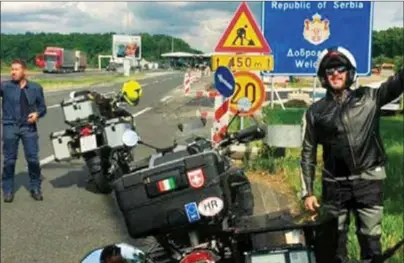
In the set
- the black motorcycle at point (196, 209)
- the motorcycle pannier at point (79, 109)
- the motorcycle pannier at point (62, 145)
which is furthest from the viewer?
the motorcycle pannier at point (79, 109)

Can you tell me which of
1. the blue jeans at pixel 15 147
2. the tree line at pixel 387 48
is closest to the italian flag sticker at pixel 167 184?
the blue jeans at pixel 15 147

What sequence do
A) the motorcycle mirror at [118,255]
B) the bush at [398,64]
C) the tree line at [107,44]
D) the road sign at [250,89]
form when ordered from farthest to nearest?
the road sign at [250,89]
the tree line at [107,44]
the bush at [398,64]
the motorcycle mirror at [118,255]

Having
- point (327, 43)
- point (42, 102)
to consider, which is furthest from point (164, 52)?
point (327, 43)

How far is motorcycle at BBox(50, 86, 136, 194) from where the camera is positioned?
→ 9.63 metres

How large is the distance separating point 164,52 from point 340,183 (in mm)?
3734

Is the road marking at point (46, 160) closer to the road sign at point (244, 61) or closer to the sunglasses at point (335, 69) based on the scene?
the road sign at point (244, 61)

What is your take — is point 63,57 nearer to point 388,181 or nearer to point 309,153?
point 388,181

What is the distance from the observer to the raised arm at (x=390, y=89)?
14.1ft

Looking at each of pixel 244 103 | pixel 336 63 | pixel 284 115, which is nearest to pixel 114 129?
pixel 244 103

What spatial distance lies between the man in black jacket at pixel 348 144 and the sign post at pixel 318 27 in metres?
6.89

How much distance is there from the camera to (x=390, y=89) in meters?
4.36

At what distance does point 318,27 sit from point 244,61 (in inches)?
63.0

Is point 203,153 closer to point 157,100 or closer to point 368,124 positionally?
point 368,124

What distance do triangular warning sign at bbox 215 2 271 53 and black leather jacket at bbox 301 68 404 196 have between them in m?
5.64
